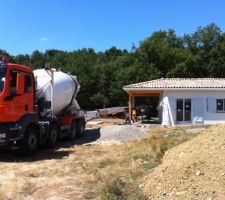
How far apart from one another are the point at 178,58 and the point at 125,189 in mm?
52420

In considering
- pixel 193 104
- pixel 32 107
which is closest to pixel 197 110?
pixel 193 104

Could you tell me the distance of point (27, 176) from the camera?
11.8m

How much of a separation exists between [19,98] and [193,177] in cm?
822

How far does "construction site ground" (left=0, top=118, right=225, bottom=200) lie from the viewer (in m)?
8.69

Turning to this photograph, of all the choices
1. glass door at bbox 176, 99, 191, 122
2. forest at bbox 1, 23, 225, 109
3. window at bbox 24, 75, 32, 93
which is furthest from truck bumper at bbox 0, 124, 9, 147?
forest at bbox 1, 23, 225, 109

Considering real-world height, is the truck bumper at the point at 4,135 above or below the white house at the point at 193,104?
below

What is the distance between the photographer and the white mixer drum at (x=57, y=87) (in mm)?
19062

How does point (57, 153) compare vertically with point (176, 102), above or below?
below

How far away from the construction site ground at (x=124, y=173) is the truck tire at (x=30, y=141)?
0.33 metres

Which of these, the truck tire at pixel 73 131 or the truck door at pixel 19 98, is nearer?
the truck door at pixel 19 98

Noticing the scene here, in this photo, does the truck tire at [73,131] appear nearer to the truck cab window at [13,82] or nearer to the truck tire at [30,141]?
the truck tire at [30,141]

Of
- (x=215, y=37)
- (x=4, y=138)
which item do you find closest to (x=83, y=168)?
(x=4, y=138)

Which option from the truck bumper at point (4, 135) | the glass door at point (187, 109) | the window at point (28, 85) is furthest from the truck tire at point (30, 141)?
the glass door at point (187, 109)

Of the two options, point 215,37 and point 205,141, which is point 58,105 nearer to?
point 205,141
